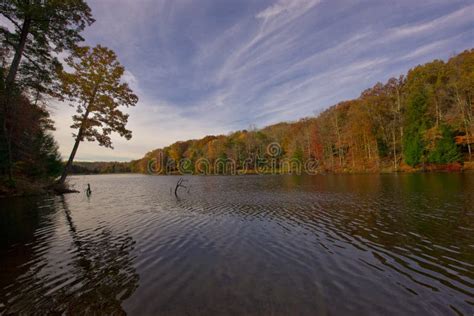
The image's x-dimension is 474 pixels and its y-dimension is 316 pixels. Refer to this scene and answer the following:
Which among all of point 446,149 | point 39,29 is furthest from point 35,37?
point 446,149

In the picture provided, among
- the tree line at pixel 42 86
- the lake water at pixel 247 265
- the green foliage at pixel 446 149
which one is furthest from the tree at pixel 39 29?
the green foliage at pixel 446 149

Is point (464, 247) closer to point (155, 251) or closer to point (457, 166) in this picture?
point (155, 251)

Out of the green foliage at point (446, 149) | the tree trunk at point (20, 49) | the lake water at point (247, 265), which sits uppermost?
the tree trunk at point (20, 49)

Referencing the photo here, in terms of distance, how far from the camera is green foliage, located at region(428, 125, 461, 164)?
33625 mm

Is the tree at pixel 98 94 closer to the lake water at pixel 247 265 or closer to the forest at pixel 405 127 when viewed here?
the lake water at pixel 247 265

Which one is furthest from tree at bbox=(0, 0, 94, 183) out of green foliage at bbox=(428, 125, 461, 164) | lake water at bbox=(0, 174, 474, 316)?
green foliage at bbox=(428, 125, 461, 164)

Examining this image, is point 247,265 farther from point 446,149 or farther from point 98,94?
point 446,149

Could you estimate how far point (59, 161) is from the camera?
96.3 ft

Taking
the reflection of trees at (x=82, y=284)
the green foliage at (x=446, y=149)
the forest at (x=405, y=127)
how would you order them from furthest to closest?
the forest at (x=405, y=127)
the green foliage at (x=446, y=149)
the reflection of trees at (x=82, y=284)

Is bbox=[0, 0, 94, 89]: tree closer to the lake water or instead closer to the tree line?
the tree line

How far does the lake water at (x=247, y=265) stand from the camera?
4039 mm

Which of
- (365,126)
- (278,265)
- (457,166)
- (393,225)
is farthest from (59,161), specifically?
(457,166)

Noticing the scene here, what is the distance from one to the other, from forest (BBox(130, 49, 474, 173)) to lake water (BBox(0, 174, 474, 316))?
3505cm

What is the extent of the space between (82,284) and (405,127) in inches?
2110
